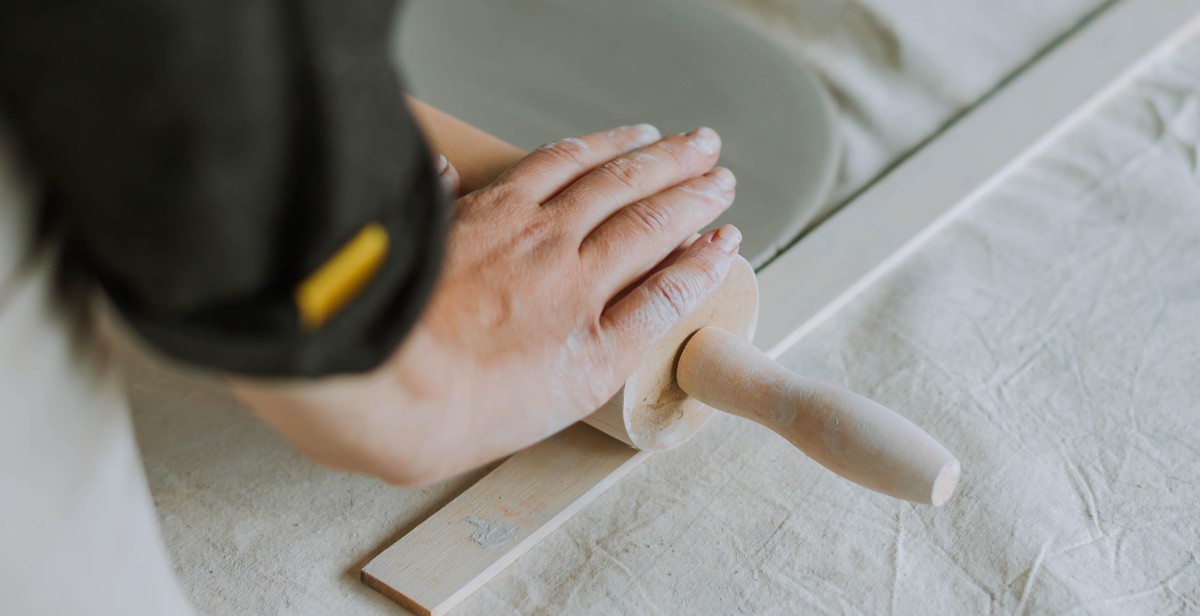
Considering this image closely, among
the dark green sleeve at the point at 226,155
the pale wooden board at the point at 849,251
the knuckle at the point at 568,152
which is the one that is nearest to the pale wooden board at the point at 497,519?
the pale wooden board at the point at 849,251

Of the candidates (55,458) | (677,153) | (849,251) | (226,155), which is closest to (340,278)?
(226,155)

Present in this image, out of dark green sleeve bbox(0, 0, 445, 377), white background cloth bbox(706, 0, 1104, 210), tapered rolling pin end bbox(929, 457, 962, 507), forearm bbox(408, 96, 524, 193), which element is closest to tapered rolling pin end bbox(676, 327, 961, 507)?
tapered rolling pin end bbox(929, 457, 962, 507)

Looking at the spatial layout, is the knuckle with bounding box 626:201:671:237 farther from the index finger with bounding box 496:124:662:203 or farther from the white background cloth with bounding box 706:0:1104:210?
the white background cloth with bounding box 706:0:1104:210

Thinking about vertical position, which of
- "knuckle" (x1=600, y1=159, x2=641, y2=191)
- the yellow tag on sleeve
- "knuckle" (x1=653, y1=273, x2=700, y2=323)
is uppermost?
the yellow tag on sleeve

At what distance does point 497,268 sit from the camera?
2.13 ft

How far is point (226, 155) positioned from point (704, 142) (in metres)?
0.54

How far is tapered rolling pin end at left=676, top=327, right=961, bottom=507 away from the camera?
0.64 meters

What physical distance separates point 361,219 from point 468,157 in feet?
1.58

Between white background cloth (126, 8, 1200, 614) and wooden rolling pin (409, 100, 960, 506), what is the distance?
80 mm

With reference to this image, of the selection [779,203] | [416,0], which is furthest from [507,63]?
[779,203]

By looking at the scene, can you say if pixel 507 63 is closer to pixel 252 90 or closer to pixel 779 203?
pixel 779 203

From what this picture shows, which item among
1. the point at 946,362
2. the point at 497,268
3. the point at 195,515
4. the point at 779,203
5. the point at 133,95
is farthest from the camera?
the point at 779,203

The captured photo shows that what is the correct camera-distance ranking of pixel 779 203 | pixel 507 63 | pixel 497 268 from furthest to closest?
1. pixel 507 63
2. pixel 779 203
3. pixel 497 268

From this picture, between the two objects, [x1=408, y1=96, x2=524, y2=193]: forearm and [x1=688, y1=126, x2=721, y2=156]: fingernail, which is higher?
[x1=688, y1=126, x2=721, y2=156]: fingernail
